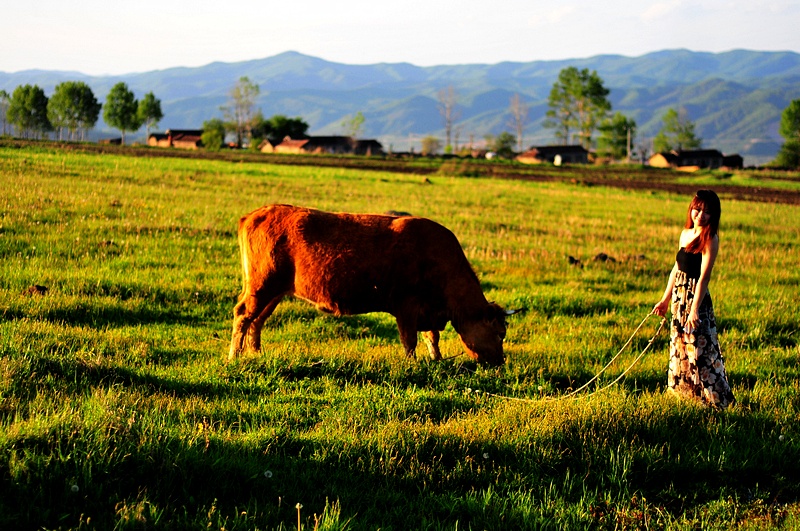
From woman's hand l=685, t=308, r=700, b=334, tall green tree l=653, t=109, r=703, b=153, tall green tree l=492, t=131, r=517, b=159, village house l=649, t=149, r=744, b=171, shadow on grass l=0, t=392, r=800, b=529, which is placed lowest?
shadow on grass l=0, t=392, r=800, b=529

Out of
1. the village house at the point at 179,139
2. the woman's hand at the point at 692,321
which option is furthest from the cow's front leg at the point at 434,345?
the village house at the point at 179,139

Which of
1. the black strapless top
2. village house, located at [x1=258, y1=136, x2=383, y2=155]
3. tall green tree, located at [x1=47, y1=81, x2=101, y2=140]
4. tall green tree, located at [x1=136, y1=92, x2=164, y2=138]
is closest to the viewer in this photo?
the black strapless top

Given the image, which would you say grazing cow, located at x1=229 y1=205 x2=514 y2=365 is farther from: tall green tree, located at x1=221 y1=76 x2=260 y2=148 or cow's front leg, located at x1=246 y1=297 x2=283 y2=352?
tall green tree, located at x1=221 y1=76 x2=260 y2=148

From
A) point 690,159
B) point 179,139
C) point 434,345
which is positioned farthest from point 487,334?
point 179,139

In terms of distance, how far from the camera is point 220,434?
5527 mm

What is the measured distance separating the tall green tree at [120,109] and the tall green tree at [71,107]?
2981mm

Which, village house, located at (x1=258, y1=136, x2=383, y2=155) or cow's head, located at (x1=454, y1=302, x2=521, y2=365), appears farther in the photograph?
village house, located at (x1=258, y1=136, x2=383, y2=155)

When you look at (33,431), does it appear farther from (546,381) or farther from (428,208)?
(428,208)

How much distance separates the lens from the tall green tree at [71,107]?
14125 centimetres

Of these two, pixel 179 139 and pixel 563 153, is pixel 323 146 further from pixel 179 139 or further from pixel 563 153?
pixel 563 153

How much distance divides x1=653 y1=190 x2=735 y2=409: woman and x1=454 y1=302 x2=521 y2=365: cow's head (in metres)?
2.17

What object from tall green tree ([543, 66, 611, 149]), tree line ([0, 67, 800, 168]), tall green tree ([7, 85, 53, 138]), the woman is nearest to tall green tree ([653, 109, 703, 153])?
tree line ([0, 67, 800, 168])

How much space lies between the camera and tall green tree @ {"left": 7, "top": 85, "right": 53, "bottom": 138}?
140m

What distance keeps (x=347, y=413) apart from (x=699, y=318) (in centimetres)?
398
